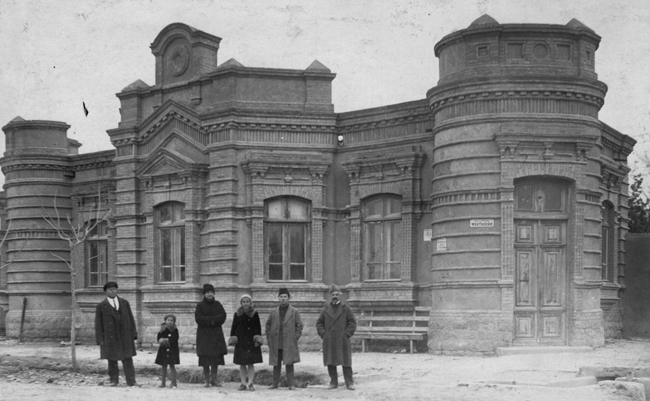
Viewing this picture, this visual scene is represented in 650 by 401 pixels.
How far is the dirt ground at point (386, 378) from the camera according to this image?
12482mm

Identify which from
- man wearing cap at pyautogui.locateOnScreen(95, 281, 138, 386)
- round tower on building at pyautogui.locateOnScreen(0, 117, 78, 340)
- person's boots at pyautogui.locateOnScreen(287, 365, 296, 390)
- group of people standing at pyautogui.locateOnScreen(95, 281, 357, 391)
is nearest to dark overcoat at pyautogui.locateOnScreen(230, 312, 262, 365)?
group of people standing at pyautogui.locateOnScreen(95, 281, 357, 391)

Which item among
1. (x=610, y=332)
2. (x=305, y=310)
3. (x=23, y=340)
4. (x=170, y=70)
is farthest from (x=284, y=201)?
(x=23, y=340)

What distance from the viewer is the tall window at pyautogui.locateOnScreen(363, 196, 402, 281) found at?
1997 cm

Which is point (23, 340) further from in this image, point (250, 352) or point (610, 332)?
point (610, 332)

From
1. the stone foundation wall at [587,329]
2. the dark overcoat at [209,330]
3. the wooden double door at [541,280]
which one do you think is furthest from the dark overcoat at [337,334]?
the stone foundation wall at [587,329]

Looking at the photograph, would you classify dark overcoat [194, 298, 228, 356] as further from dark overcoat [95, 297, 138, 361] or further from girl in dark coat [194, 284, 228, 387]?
dark overcoat [95, 297, 138, 361]

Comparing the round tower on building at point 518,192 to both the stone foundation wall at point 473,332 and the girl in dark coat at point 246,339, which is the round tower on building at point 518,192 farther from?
the girl in dark coat at point 246,339

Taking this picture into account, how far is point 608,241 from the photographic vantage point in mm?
21891

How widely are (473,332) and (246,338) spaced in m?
5.03

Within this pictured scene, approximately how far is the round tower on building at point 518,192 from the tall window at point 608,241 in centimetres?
401

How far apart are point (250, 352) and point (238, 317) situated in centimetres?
59

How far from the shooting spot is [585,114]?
58.0ft

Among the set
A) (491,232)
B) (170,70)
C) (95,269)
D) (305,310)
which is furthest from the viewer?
(95,269)

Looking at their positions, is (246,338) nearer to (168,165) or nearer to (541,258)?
(541,258)
